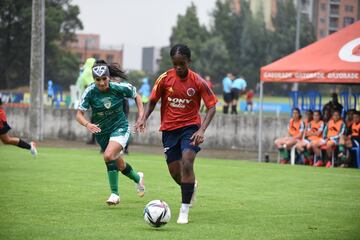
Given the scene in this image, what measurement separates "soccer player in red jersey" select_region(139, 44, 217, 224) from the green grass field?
0.90 meters

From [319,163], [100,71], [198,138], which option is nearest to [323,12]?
[319,163]

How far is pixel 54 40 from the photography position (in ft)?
162

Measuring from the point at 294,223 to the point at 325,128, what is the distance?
12.3 m

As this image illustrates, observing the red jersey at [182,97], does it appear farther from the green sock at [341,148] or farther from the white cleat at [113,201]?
the green sock at [341,148]

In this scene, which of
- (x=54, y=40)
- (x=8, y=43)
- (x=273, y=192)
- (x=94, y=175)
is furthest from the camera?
(x=54, y=40)

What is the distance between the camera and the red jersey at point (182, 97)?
1067 cm

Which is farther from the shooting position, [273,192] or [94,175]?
[94,175]

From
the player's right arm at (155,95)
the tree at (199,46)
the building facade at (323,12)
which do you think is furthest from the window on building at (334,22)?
the player's right arm at (155,95)

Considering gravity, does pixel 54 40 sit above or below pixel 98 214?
above

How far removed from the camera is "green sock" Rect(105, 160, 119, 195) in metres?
11.6

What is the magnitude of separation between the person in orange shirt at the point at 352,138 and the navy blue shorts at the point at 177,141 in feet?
37.5

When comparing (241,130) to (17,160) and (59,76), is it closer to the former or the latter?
(17,160)

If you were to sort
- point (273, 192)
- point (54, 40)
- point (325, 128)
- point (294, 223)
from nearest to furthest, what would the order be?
point (294, 223) → point (273, 192) → point (325, 128) → point (54, 40)

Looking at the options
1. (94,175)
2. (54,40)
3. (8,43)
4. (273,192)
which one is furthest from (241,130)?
(54,40)
